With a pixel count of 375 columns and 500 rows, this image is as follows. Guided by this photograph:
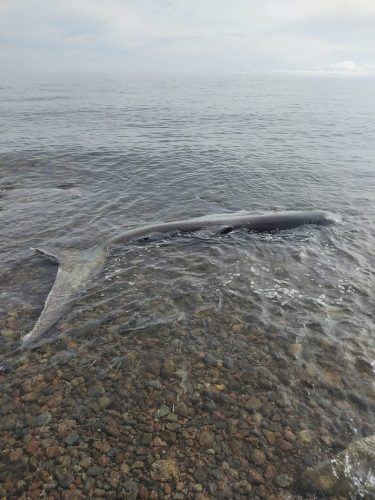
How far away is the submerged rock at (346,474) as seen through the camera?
212 inches

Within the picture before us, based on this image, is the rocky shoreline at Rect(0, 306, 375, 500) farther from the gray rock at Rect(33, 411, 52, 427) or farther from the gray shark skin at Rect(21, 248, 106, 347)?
the gray shark skin at Rect(21, 248, 106, 347)

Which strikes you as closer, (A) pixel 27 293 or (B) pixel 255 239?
(A) pixel 27 293

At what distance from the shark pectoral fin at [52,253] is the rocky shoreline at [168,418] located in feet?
12.2

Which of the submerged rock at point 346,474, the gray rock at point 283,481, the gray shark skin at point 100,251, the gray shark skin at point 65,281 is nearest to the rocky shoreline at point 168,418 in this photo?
the gray rock at point 283,481

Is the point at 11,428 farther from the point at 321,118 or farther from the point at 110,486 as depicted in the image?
the point at 321,118

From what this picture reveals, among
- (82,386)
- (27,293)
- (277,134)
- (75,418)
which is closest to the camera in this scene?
(75,418)

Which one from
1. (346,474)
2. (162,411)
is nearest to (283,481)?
(346,474)

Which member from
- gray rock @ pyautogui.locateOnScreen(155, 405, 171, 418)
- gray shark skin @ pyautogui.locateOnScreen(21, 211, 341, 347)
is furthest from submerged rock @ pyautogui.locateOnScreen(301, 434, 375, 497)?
gray shark skin @ pyautogui.locateOnScreen(21, 211, 341, 347)

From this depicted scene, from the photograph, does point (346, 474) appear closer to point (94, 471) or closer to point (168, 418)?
point (168, 418)

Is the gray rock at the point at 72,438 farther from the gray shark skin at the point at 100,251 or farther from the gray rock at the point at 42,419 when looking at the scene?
the gray shark skin at the point at 100,251

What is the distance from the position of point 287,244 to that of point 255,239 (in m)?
1.05

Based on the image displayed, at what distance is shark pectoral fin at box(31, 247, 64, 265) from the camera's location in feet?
36.6

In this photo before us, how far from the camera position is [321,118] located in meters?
46.8

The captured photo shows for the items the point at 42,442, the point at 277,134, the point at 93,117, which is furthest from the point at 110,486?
the point at 93,117
